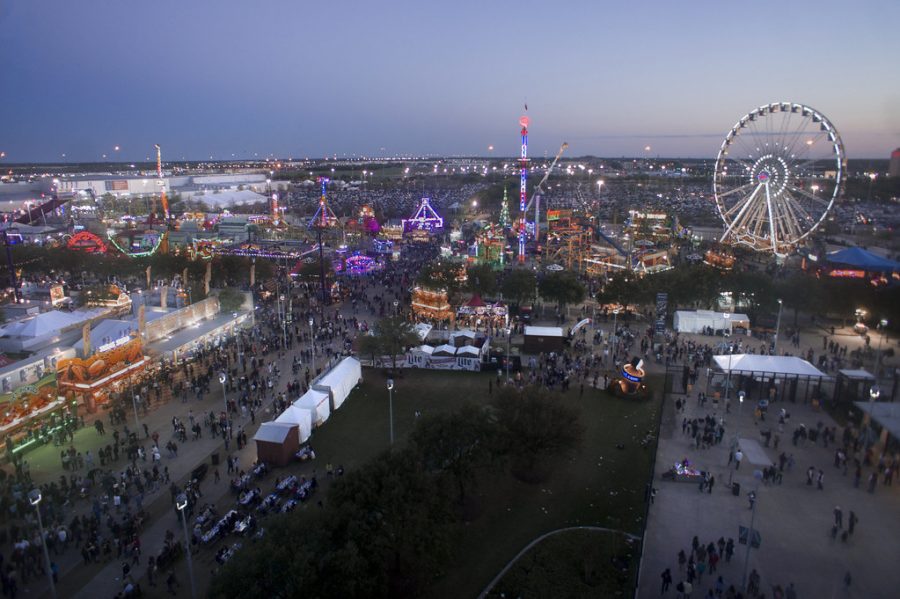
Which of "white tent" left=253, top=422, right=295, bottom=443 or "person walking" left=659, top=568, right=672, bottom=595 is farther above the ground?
"white tent" left=253, top=422, right=295, bottom=443

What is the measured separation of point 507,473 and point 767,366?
11512mm

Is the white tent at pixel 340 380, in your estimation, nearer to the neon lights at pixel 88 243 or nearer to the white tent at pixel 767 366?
the white tent at pixel 767 366

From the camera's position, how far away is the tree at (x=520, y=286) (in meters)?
31.7

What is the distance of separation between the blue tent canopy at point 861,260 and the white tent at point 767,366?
46.8 ft

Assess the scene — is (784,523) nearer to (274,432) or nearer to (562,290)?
(274,432)

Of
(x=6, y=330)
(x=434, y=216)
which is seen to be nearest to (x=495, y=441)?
(x=6, y=330)

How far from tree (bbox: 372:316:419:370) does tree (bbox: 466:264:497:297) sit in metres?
10.1

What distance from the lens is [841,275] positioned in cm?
3325

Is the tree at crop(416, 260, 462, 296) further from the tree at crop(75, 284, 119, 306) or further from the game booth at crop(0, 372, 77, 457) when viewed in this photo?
the game booth at crop(0, 372, 77, 457)

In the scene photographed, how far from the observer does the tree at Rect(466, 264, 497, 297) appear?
32.9 metres

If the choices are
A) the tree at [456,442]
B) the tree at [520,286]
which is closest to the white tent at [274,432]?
the tree at [456,442]

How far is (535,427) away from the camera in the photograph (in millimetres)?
14547

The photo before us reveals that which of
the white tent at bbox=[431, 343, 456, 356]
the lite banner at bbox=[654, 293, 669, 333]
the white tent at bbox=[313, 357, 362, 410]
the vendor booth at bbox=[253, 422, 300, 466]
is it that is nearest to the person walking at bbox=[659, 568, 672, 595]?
the vendor booth at bbox=[253, 422, 300, 466]

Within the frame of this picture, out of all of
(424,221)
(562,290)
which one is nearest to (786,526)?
(562,290)
